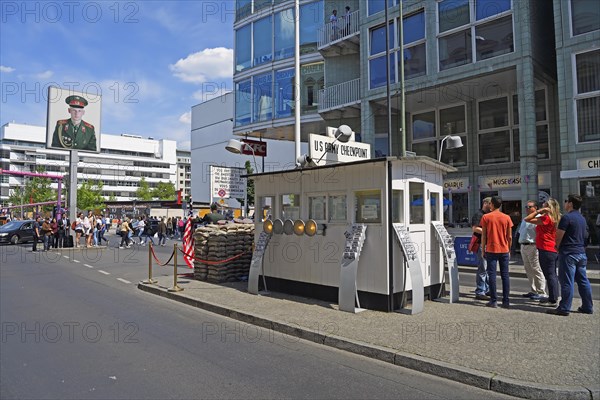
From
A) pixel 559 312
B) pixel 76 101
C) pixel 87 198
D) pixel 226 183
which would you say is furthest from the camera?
pixel 87 198

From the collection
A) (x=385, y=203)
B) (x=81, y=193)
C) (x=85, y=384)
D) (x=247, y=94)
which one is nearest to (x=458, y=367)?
(x=385, y=203)

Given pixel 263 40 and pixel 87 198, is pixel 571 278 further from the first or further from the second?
pixel 87 198

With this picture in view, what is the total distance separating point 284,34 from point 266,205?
19.5 meters

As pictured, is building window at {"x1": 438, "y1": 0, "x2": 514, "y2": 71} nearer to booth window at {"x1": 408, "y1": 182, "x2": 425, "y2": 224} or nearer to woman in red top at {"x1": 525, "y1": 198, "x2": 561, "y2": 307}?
woman in red top at {"x1": 525, "y1": 198, "x2": 561, "y2": 307}

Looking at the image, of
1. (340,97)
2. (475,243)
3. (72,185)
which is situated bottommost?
(475,243)

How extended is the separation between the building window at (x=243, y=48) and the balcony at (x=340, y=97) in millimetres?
6367

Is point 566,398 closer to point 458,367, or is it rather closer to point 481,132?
point 458,367

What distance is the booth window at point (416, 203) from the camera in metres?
7.90

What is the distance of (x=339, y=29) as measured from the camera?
23.9 metres

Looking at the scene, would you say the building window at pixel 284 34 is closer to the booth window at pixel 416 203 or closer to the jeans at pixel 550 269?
the booth window at pixel 416 203

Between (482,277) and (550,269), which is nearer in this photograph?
(550,269)

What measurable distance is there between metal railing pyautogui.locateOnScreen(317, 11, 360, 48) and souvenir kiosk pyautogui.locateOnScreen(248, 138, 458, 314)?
16.4m

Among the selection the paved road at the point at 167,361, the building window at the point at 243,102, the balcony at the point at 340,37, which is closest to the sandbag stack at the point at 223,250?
the paved road at the point at 167,361

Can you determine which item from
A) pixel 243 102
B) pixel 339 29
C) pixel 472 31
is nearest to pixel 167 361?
pixel 472 31
